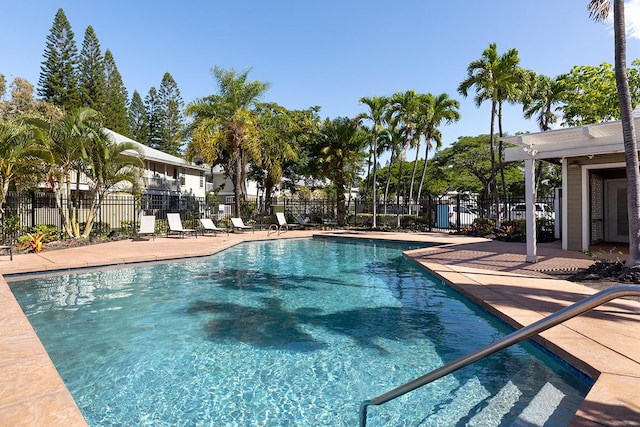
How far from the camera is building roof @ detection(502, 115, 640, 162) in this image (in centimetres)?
855

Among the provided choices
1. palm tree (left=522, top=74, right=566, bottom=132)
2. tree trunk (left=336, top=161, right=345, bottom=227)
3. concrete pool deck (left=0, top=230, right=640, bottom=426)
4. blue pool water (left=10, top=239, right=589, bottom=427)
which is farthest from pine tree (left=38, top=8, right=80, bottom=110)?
palm tree (left=522, top=74, right=566, bottom=132)

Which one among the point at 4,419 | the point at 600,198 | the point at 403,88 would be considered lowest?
the point at 4,419

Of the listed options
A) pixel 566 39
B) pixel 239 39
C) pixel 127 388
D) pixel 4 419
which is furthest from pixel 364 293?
pixel 239 39

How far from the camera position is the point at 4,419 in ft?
7.50

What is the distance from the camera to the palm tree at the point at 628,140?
6828mm

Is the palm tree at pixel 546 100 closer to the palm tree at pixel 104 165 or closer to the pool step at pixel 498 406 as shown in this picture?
the palm tree at pixel 104 165

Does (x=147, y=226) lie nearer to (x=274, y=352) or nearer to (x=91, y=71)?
(x=274, y=352)

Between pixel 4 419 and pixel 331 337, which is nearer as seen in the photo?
pixel 4 419

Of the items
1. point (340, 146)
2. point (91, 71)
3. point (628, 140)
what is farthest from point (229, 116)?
point (91, 71)

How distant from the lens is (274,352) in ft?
14.2

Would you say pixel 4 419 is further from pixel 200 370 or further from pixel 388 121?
pixel 388 121

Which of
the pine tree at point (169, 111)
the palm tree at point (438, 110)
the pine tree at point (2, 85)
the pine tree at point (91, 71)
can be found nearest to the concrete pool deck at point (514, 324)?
the palm tree at point (438, 110)

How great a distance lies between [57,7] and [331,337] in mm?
39534

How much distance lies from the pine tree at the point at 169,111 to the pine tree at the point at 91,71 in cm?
798
